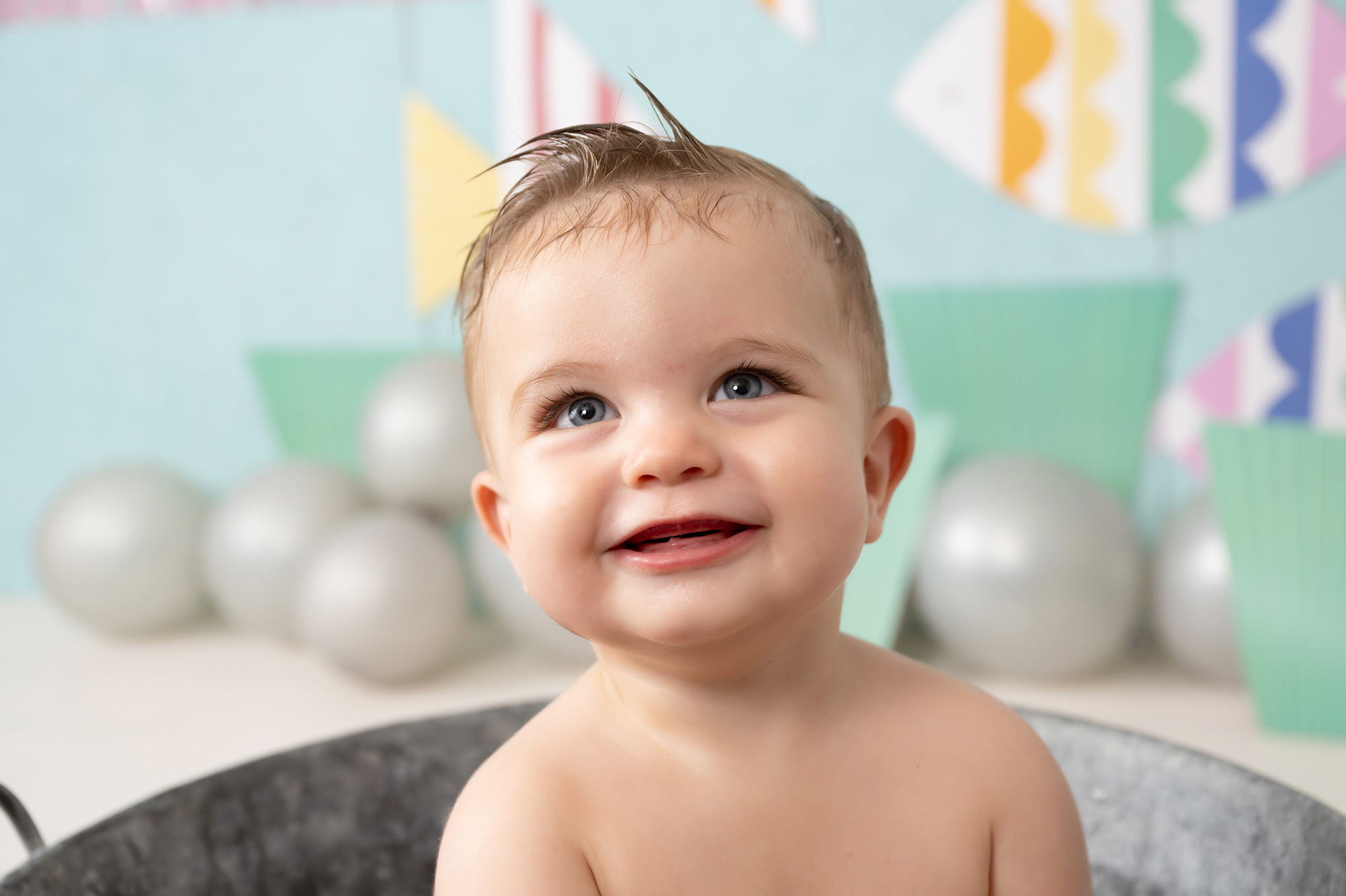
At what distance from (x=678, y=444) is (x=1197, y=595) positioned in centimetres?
161

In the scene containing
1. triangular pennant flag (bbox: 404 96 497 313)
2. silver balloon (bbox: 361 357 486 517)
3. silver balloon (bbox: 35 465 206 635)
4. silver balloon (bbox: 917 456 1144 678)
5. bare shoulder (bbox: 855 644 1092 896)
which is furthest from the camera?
triangular pennant flag (bbox: 404 96 497 313)

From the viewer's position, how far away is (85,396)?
8.89 feet

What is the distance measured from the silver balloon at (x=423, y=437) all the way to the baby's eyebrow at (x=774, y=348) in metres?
1.54

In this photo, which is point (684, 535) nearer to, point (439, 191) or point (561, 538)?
point (561, 538)

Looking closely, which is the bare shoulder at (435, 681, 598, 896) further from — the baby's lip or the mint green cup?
the mint green cup

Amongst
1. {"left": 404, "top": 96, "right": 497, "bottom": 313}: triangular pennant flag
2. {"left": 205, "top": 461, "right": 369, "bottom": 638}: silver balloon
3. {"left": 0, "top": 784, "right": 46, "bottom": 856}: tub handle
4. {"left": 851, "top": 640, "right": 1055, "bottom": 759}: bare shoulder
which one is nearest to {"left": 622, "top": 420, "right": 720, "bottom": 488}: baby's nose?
{"left": 851, "top": 640, "right": 1055, "bottom": 759}: bare shoulder

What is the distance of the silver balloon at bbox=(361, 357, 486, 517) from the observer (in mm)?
2121

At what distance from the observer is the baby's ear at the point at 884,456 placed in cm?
71

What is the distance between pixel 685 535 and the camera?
58 cm

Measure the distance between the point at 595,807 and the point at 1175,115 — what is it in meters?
1.98

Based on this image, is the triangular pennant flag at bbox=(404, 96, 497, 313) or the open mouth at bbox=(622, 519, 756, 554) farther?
the triangular pennant flag at bbox=(404, 96, 497, 313)

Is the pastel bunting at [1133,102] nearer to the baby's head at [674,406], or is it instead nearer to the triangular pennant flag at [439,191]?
the triangular pennant flag at [439,191]

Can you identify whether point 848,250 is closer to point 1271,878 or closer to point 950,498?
point 1271,878

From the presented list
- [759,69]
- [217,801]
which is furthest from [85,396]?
[217,801]
